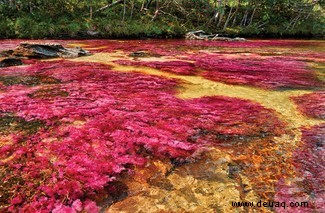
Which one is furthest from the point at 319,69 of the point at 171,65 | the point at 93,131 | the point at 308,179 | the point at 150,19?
the point at 150,19

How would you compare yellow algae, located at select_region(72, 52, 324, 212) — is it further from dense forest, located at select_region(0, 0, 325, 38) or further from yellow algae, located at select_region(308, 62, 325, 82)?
dense forest, located at select_region(0, 0, 325, 38)

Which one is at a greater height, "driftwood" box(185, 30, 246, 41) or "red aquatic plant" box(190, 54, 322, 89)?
"driftwood" box(185, 30, 246, 41)

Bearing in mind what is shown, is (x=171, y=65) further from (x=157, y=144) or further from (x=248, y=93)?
(x=157, y=144)

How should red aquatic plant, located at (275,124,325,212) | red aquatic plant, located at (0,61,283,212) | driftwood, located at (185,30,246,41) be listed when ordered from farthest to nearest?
driftwood, located at (185,30,246,41)
red aquatic plant, located at (0,61,283,212)
red aquatic plant, located at (275,124,325,212)

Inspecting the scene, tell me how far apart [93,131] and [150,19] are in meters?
30.4

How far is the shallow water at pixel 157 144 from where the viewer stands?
14.8 feet

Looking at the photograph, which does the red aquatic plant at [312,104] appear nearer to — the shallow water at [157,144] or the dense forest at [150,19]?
the shallow water at [157,144]

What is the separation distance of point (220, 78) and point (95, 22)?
2164cm

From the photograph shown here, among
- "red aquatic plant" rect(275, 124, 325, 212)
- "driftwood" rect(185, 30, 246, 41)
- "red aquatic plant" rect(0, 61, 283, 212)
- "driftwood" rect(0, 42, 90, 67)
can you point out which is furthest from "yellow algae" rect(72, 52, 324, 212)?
"driftwood" rect(185, 30, 246, 41)

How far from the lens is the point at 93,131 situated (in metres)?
6.64

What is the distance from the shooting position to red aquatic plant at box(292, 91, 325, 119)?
8.36m

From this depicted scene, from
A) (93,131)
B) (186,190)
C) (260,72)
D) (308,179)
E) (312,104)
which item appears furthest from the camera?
(260,72)

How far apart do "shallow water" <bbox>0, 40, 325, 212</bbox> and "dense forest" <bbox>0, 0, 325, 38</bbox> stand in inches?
752

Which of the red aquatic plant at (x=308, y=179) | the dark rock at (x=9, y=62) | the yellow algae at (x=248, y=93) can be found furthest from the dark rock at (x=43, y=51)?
the red aquatic plant at (x=308, y=179)
